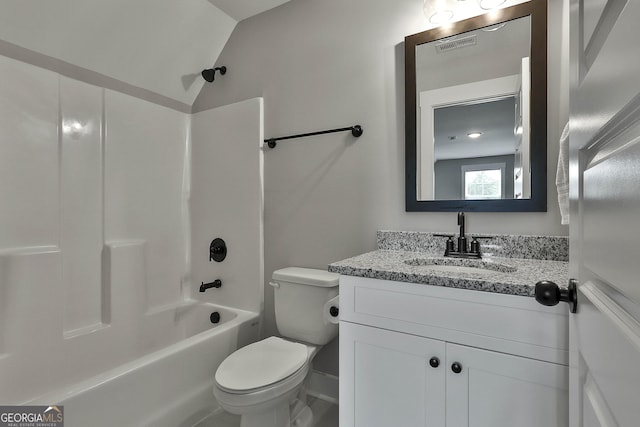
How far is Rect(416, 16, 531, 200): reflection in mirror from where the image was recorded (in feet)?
4.54

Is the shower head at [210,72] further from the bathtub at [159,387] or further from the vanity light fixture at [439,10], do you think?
the bathtub at [159,387]

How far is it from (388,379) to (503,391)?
357mm

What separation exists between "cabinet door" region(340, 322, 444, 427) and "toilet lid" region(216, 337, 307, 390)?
315 mm

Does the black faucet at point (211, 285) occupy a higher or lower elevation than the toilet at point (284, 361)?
higher

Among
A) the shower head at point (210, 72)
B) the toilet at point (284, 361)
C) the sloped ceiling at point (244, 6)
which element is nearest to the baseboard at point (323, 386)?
the toilet at point (284, 361)

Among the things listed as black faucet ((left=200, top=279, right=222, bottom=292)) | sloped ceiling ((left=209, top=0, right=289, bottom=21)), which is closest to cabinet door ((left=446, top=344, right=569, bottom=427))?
black faucet ((left=200, top=279, right=222, bottom=292))

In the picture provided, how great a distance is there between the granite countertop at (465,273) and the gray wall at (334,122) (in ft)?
0.65

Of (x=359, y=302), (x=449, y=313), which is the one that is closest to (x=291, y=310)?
(x=359, y=302)

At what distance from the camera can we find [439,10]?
1487 millimetres

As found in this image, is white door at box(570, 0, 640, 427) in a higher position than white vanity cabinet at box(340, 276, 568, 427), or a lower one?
higher

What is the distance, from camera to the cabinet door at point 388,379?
105 cm

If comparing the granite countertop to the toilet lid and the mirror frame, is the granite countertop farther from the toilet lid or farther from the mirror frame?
the toilet lid

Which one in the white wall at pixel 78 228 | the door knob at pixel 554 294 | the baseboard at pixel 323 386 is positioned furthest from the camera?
the baseboard at pixel 323 386

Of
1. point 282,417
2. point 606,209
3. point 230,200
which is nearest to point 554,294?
point 606,209
